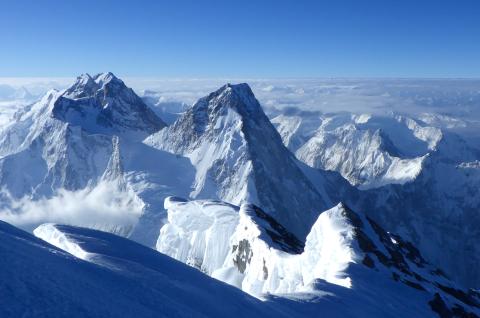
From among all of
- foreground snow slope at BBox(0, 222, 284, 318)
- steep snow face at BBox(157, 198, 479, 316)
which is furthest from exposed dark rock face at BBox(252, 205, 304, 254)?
foreground snow slope at BBox(0, 222, 284, 318)

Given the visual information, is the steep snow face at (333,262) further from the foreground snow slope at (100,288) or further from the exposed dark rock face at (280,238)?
the foreground snow slope at (100,288)

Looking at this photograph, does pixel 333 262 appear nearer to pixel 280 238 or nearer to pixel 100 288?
pixel 280 238

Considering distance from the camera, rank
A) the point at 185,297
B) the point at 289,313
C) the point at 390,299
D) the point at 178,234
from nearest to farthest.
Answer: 1. the point at 185,297
2. the point at 289,313
3. the point at 390,299
4. the point at 178,234

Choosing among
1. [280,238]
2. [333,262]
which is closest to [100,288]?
[333,262]

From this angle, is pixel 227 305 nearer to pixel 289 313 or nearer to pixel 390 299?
pixel 289 313

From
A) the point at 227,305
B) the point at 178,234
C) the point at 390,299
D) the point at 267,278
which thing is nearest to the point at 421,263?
the point at 267,278

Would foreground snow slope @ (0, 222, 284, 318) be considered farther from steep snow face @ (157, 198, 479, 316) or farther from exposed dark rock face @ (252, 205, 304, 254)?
exposed dark rock face @ (252, 205, 304, 254)
